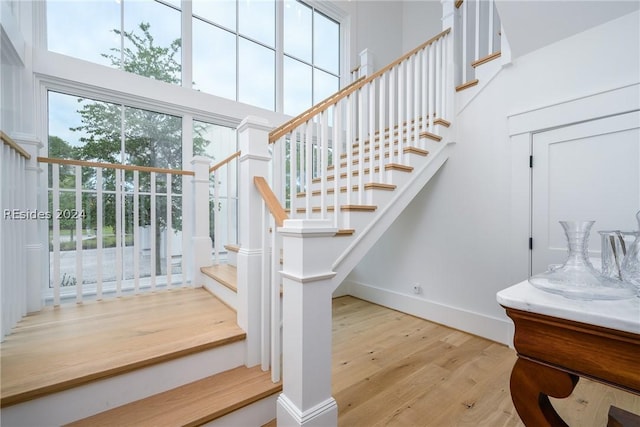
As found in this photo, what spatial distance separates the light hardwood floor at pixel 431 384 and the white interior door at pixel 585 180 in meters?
0.81

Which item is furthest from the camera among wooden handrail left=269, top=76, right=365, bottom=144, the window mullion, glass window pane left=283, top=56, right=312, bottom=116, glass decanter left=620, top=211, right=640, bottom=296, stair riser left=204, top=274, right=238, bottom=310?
glass window pane left=283, top=56, right=312, bottom=116

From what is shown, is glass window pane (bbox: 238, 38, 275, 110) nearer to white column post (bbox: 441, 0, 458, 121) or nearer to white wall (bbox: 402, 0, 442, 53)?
white column post (bbox: 441, 0, 458, 121)

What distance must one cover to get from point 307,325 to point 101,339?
3.69 feet

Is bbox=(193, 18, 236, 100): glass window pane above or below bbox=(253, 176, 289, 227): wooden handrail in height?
above

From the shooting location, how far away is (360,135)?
6.52ft

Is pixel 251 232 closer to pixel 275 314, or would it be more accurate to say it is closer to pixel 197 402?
pixel 275 314

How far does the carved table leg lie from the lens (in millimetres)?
707

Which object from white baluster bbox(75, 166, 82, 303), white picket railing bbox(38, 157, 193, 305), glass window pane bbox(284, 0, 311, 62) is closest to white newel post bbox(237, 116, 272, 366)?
white picket railing bbox(38, 157, 193, 305)

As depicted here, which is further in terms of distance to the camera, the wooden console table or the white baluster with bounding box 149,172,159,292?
the white baluster with bounding box 149,172,159,292

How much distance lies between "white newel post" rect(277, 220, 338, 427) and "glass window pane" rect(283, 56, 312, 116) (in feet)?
8.51

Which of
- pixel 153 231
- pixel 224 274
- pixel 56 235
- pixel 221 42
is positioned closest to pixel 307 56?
pixel 221 42

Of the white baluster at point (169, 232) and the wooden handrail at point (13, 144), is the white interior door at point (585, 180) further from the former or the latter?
the wooden handrail at point (13, 144)

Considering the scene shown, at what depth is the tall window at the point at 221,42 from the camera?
2287 millimetres

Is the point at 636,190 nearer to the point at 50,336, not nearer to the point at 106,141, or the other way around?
the point at 50,336
